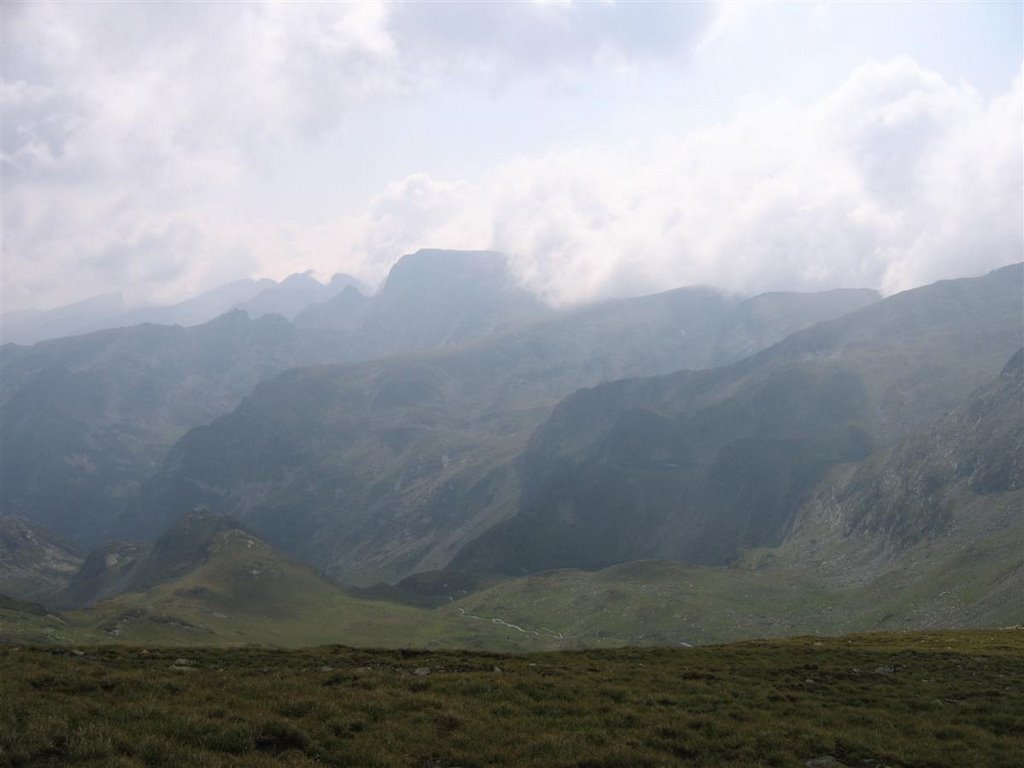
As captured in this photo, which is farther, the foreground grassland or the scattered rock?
the scattered rock

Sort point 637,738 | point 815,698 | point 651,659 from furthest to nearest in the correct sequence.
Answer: point 651,659
point 815,698
point 637,738

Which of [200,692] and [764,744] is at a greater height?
[200,692]

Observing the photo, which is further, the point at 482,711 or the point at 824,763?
the point at 482,711

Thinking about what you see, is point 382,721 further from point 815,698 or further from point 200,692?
point 815,698

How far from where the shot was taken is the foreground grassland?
70.7 ft

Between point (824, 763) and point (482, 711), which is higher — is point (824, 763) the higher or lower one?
the lower one

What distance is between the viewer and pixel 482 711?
26969mm

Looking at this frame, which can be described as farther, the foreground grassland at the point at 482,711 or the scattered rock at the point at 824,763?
the scattered rock at the point at 824,763

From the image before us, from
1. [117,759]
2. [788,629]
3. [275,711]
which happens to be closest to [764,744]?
[275,711]

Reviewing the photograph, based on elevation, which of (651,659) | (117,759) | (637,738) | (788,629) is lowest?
(788,629)

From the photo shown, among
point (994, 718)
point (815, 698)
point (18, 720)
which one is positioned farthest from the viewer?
point (815, 698)

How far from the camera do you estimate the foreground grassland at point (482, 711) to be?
21.6 metres

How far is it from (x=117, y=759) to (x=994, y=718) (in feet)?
109

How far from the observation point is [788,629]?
6900 inches
